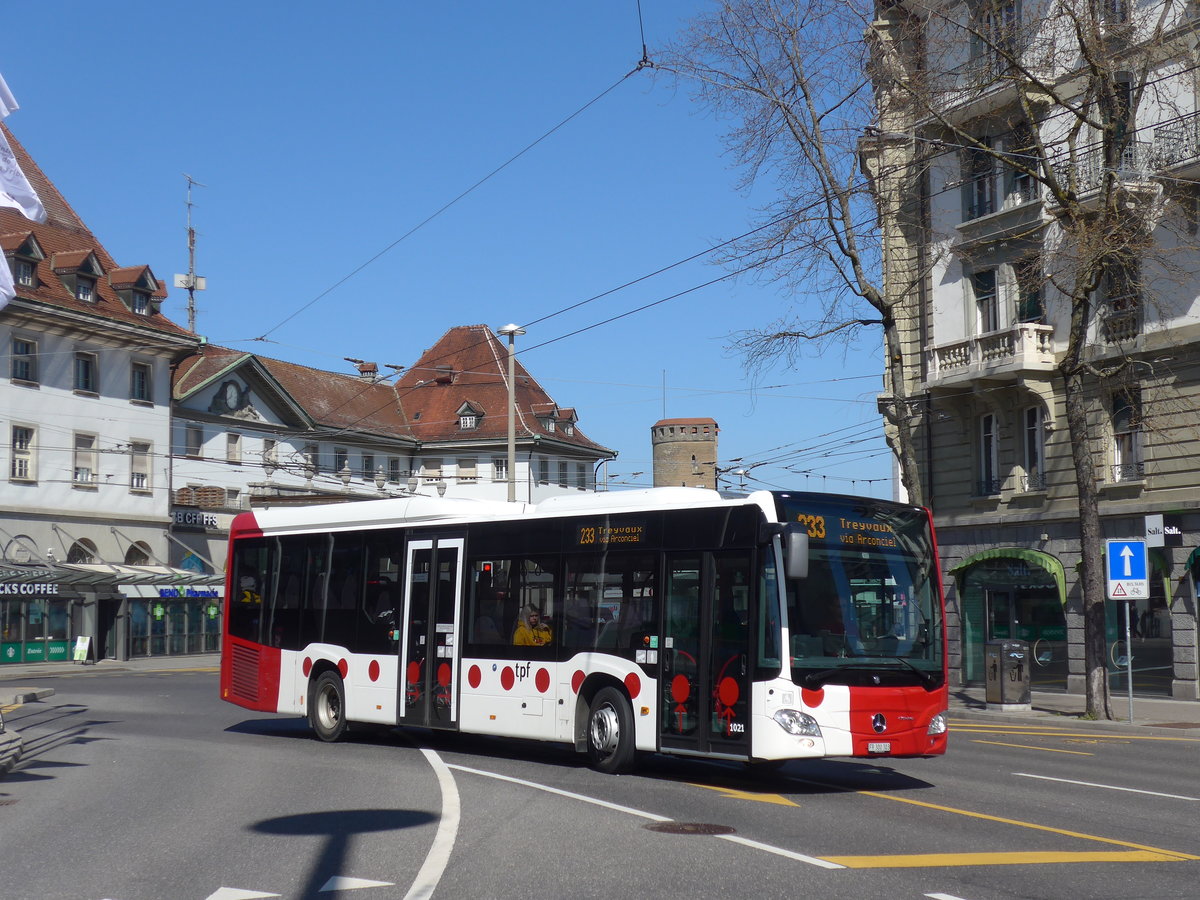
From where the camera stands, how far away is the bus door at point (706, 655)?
45.1 ft

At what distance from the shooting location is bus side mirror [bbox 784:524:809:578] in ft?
41.9

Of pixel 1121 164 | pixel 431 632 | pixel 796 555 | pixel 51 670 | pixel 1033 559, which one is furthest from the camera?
pixel 51 670

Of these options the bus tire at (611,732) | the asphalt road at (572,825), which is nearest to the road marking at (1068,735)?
the asphalt road at (572,825)

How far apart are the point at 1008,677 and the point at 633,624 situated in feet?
45.1

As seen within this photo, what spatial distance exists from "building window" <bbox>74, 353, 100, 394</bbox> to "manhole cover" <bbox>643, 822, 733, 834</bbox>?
4437 centimetres

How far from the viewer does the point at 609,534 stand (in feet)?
51.5

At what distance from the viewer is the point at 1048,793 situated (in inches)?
532

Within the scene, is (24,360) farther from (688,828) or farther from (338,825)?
(688,828)

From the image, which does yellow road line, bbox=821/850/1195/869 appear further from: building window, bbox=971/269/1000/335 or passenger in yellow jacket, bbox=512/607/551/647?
building window, bbox=971/269/1000/335

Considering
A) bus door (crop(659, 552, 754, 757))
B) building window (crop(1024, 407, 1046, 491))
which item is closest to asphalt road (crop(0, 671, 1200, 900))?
bus door (crop(659, 552, 754, 757))

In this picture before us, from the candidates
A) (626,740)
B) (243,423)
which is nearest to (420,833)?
(626,740)

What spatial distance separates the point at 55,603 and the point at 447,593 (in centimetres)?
3311

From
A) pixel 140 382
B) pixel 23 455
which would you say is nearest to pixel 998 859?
pixel 23 455

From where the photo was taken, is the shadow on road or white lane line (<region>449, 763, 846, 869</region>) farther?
the shadow on road
